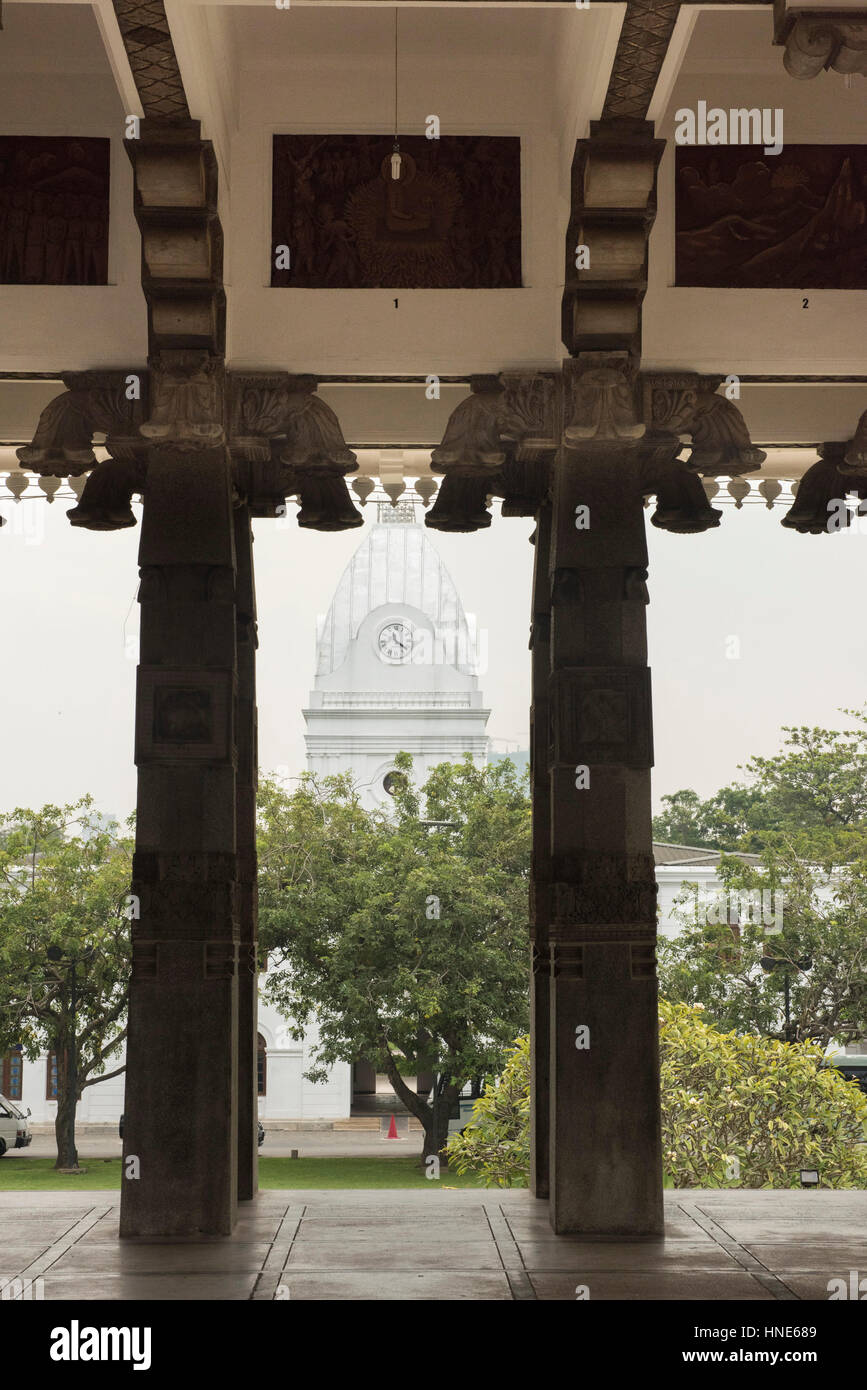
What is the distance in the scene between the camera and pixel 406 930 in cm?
3016

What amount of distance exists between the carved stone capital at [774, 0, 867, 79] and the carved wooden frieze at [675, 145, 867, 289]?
2.72 m

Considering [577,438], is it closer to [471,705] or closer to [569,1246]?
[569,1246]

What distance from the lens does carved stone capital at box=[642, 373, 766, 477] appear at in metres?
10.3

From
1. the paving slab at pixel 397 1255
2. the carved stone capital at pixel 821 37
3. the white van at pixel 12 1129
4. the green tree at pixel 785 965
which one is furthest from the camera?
the white van at pixel 12 1129

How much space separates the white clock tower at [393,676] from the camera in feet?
147

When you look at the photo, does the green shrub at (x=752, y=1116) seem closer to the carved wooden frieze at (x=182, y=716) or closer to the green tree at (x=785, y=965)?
the carved wooden frieze at (x=182, y=716)

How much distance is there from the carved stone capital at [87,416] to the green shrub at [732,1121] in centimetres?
959

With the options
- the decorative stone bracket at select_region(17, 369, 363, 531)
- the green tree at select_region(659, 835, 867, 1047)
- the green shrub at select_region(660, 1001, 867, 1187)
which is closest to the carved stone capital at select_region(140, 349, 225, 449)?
the decorative stone bracket at select_region(17, 369, 363, 531)

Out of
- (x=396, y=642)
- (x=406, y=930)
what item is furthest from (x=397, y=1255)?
(x=396, y=642)

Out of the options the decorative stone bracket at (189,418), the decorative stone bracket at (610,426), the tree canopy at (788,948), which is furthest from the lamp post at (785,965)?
the decorative stone bracket at (189,418)

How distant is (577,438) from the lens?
995 centimetres

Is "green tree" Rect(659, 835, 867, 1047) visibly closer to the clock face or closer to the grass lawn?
the grass lawn

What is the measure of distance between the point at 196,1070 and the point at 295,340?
4.68 meters
